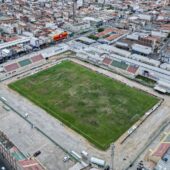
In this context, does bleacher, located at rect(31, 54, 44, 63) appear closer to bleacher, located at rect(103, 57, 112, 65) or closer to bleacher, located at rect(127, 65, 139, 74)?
bleacher, located at rect(103, 57, 112, 65)

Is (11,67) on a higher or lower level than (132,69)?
lower

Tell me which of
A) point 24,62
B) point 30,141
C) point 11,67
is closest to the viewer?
point 30,141

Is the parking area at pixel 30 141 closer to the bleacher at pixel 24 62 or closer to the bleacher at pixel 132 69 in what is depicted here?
the bleacher at pixel 24 62

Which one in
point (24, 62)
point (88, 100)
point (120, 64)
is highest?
point (120, 64)

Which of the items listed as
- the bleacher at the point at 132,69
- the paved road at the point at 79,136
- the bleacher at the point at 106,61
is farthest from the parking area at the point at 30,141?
the bleacher at the point at 132,69

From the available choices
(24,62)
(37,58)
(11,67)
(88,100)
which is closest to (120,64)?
(88,100)

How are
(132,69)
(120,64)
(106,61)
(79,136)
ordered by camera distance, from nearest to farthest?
1. (79,136)
2. (132,69)
3. (120,64)
4. (106,61)

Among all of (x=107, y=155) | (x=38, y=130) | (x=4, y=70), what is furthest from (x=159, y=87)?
(x=4, y=70)

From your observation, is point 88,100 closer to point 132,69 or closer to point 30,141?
point 30,141

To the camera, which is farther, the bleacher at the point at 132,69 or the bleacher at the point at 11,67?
the bleacher at the point at 11,67
